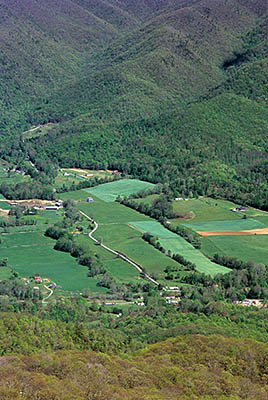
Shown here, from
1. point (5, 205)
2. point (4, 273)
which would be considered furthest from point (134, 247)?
point (5, 205)

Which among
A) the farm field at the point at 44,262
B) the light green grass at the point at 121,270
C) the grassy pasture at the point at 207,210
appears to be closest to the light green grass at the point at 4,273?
the farm field at the point at 44,262

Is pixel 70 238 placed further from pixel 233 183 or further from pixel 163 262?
pixel 233 183

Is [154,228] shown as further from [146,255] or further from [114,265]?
[114,265]

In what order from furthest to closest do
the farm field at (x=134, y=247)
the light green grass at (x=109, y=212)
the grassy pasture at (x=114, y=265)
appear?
the light green grass at (x=109, y=212), the farm field at (x=134, y=247), the grassy pasture at (x=114, y=265)

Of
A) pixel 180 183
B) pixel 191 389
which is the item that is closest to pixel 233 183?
pixel 180 183

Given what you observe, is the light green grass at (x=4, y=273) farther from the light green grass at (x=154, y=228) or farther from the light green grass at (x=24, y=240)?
the light green grass at (x=154, y=228)

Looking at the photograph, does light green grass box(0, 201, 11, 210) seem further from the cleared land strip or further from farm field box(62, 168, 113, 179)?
the cleared land strip

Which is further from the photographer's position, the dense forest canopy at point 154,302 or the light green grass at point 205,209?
the light green grass at point 205,209
